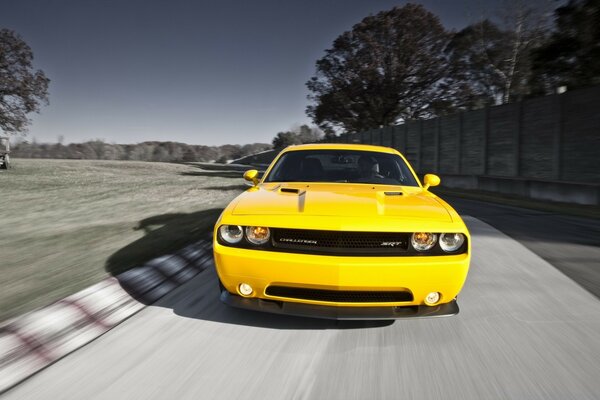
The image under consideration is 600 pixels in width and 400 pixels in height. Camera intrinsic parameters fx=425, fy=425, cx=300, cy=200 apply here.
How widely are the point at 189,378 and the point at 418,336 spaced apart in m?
1.48

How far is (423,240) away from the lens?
2812mm

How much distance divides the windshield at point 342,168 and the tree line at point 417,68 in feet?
96.4

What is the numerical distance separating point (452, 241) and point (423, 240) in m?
0.21

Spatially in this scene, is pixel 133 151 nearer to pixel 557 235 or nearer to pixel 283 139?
pixel 283 139

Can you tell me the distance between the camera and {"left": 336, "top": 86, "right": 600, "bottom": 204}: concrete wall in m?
10.8

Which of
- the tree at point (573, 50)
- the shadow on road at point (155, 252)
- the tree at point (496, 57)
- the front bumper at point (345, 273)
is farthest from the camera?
the tree at point (496, 57)

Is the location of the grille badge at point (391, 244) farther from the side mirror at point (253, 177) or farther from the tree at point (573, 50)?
the tree at point (573, 50)

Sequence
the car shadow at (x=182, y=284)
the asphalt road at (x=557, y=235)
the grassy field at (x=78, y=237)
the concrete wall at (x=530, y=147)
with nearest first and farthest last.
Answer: the car shadow at (x=182, y=284)
the grassy field at (x=78, y=237)
the asphalt road at (x=557, y=235)
the concrete wall at (x=530, y=147)

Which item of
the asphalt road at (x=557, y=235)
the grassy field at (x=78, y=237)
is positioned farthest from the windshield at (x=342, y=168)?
the asphalt road at (x=557, y=235)

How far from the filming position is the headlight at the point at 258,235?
9.32 ft

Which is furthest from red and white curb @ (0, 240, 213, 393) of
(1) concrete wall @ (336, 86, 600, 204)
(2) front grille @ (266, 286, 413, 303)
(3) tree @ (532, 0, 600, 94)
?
(3) tree @ (532, 0, 600, 94)

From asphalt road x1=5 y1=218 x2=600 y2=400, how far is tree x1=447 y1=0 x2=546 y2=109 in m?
29.7

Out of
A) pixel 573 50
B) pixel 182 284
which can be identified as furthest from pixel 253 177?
pixel 573 50

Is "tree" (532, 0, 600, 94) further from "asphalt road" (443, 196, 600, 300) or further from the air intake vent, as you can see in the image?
the air intake vent
